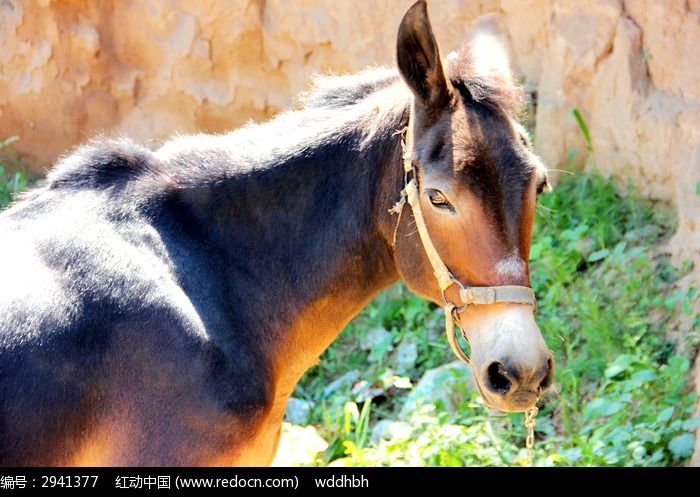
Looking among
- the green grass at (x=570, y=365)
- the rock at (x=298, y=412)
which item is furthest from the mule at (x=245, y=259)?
the rock at (x=298, y=412)

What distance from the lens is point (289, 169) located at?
3072 millimetres

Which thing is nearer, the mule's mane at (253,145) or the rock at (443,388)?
the mule's mane at (253,145)

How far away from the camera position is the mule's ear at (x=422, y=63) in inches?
109

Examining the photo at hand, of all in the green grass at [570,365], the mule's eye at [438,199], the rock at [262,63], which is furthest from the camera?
the rock at [262,63]

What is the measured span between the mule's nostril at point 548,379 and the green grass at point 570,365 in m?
1.69

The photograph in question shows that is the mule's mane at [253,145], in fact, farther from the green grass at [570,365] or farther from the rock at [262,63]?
the rock at [262,63]

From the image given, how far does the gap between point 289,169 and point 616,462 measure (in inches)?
92.2

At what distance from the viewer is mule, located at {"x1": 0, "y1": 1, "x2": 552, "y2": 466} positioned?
268 cm

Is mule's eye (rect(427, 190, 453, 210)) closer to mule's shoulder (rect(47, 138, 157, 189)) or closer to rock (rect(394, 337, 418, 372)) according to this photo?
mule's shoulder (rect(47, 138, 157, 189))

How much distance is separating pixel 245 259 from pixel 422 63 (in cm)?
90

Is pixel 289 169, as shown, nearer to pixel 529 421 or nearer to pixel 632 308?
pixel 529 421

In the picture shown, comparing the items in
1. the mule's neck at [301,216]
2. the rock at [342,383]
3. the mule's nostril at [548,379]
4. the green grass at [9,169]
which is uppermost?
the mule's neck at [301,216]

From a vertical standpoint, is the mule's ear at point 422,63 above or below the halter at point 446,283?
above
